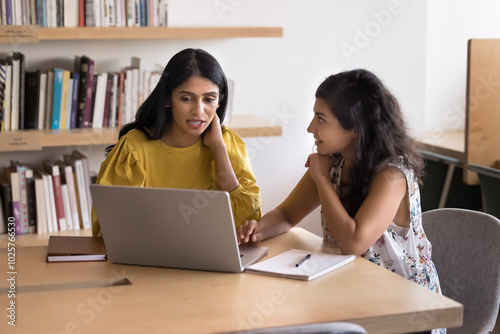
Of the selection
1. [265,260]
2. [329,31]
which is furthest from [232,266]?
[329,31]

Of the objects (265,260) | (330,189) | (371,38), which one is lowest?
(265,260)

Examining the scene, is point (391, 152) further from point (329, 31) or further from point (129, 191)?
point (329, 31)

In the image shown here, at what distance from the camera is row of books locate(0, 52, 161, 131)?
2766mm

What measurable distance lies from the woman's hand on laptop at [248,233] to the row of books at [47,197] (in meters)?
1.21

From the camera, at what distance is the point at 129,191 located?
5.28 ft

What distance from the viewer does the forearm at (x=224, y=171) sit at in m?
2.09

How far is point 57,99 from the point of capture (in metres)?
2.82

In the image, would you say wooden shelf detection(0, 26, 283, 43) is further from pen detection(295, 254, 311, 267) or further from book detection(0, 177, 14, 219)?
pen detection(295, 254, 311, 267)

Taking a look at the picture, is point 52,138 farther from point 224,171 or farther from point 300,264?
point 300,264

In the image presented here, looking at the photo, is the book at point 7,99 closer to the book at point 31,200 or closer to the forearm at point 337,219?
the book at point 31,200

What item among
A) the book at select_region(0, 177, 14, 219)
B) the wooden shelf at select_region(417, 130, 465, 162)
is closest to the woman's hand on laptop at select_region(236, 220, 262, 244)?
the book at select_region(0, 177, 14, 219)

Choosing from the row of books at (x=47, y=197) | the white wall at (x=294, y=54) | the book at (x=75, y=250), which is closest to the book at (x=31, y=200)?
the row of books at (x=47, y=197)

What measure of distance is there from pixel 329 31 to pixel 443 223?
5.16 ft

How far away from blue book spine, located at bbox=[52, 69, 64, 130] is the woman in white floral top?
121cm
